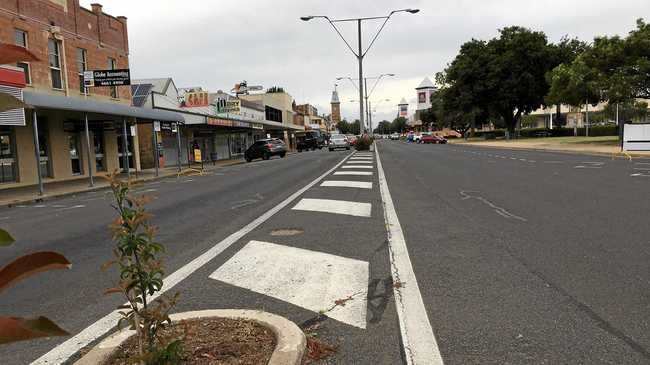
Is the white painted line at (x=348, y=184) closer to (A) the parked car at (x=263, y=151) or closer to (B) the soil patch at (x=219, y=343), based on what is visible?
(B) the soil patch at (x=219, y=343)

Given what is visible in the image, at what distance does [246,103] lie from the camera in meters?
61.9

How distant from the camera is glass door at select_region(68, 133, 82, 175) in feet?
82.6

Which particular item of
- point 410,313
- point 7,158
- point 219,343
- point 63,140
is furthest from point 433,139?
point 219,343

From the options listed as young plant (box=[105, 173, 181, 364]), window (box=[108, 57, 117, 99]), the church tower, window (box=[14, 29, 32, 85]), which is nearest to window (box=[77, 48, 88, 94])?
window (box=[108, 57, 117, 99])

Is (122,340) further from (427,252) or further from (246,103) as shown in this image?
(246,103)

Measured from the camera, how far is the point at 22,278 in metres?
1.45

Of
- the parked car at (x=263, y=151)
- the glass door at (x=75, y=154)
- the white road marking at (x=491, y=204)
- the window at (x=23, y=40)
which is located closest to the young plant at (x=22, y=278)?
the white road marking at (x=491, y=204)

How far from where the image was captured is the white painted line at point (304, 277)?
4953 millimetres

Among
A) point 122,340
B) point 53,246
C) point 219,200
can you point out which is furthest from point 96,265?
point 219,200

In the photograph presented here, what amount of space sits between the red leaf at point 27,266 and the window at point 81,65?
26.1 metres

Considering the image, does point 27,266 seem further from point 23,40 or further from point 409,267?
point 23,40

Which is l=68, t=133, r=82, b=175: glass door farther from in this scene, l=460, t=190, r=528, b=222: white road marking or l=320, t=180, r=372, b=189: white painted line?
l=460, t=190, r=528, b=222: white road marking

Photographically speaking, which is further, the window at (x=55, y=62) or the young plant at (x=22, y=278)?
the window at (x=55, y=62)

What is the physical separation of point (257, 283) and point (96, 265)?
2.43m
